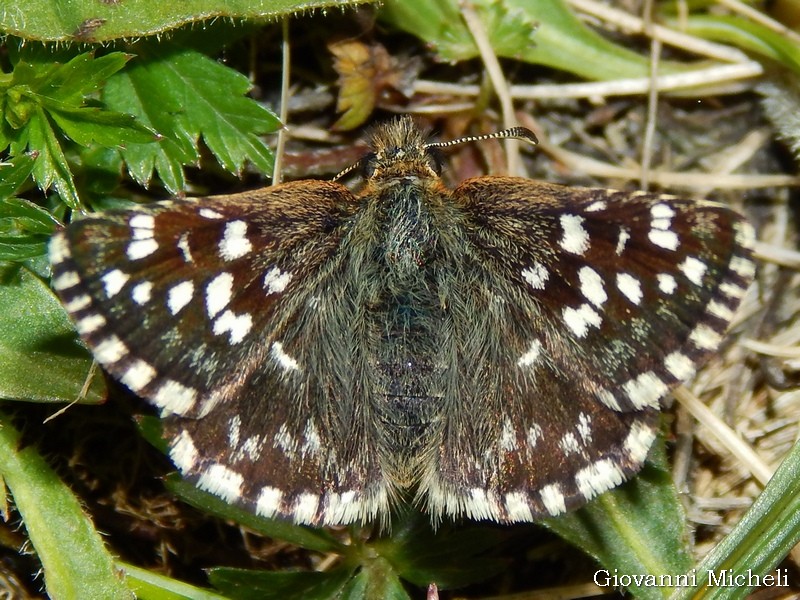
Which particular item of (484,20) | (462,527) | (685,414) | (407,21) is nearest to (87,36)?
(407,21)

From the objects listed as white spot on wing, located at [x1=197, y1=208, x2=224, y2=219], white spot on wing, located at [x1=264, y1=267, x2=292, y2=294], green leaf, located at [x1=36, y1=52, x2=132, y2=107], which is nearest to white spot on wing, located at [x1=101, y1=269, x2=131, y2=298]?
white spot on wing, located at [x1=197, y1=208, x2=224, y2=219]

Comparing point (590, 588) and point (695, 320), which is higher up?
point (695, 320)

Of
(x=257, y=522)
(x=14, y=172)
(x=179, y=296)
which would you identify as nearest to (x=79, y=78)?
(x=14, y=172)

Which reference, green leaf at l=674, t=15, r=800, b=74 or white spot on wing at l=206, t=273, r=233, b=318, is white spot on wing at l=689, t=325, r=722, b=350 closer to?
white spot on wing at l=206, t=273, r=233, b=318

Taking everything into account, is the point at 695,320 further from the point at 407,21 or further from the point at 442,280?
the point at 407,21

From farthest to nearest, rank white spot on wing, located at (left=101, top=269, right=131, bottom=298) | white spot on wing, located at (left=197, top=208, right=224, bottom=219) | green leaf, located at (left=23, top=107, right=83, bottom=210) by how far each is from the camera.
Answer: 1. green leaf, located at (left=23, top=107, right=83, bottom=210)
2. white spot on wing, located at (left=197, top=208, right=224, bottom=219)
3. white spot on wing, located at (left=101, top=269, right=131, bottom=298)
